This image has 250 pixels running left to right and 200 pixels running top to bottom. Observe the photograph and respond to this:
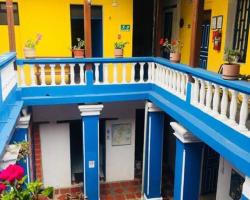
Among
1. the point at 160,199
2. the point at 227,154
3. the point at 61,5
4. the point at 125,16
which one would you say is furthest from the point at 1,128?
the point at 125,16

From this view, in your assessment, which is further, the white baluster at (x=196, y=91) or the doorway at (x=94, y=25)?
the doorway at (x=94, y=25)

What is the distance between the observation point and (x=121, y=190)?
9.39m

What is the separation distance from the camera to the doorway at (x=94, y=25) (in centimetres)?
970

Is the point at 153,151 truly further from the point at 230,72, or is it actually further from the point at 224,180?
the point at 230,72

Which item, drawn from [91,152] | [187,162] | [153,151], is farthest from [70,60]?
[187,162]

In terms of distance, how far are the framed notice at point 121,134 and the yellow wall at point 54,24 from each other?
2451 mm

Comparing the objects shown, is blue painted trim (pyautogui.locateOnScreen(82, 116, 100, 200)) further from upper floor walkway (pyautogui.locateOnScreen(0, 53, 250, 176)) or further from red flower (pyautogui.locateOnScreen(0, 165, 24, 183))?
red flower (pyautogui.locateOnScreen(0, 165, 24, 183))

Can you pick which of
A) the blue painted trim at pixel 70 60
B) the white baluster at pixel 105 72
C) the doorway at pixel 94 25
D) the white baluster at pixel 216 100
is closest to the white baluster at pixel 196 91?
the white baluster at pixel 216 100

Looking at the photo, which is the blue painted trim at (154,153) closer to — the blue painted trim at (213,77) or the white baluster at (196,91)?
the blue painted trim at (213,77)

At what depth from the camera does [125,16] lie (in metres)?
10.0

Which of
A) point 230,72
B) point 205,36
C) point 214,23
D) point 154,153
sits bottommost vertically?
point 154,153

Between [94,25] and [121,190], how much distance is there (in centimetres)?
554

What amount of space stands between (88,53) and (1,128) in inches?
140

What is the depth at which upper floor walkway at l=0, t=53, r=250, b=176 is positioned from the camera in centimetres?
414
